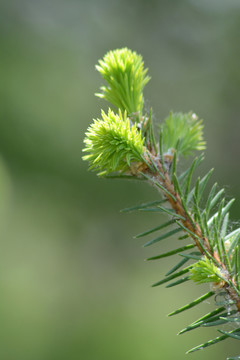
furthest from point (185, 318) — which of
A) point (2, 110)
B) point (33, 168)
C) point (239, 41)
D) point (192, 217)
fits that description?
point (192, 217)

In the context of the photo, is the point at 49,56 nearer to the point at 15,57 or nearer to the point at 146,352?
the point at 15,57

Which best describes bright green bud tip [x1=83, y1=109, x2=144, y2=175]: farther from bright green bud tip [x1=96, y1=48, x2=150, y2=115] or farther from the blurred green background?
the blurred green background

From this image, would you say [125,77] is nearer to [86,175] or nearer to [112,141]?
[112,141]

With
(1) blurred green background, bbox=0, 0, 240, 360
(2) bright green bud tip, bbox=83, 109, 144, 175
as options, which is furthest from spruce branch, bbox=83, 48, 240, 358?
(1) blurred green background, bbox=0, 0, 240, 360

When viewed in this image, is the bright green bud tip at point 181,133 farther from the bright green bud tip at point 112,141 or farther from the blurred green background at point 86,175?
the blurred green background at point 86,175

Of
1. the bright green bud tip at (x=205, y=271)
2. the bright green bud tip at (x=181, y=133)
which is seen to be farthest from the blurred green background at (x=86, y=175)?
the bright green bud tip at (x=205, y=271)

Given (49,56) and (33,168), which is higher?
(49,56)

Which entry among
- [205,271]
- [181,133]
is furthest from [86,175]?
[205,271]
